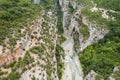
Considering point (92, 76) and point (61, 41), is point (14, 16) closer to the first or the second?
point (61, 41)

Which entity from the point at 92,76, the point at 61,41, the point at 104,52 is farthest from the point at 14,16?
the point at 104,52

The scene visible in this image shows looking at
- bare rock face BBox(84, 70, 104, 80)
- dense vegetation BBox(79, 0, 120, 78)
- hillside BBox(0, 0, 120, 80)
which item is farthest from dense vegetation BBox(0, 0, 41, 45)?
bare rock face BBox(84, 70, 104, 80)

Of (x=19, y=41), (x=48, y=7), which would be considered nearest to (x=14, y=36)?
(x=19, y=41)

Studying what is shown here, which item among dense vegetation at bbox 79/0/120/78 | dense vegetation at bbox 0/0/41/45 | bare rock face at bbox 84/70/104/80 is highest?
dense vegetation at bbox 0/0/41/45

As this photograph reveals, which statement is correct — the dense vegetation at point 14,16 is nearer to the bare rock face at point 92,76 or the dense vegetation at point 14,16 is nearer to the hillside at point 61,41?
the hillside at point 61,41

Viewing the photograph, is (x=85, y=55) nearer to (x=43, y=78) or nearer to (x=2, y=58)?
(x=43, y=78)

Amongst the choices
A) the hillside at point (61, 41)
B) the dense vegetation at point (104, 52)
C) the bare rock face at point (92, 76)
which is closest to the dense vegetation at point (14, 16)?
the hillside at point (61, 41)

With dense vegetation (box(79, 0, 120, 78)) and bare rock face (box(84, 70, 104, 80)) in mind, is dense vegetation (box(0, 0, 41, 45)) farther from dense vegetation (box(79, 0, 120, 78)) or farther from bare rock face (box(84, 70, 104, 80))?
bare rock face (box(84, 70, 104, 80))
